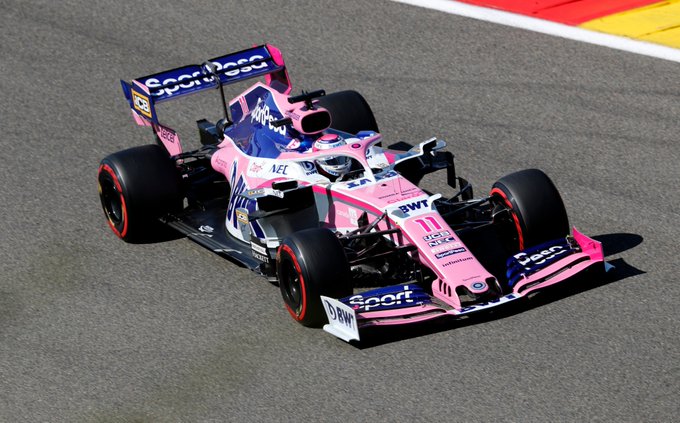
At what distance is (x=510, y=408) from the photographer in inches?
340

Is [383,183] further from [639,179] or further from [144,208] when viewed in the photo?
→ [639,179]

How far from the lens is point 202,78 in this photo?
11.9 m

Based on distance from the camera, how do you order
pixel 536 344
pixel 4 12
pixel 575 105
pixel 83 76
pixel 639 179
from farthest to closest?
pixel 4 12, pixel 83 76, pixel 575 105, pixel 639 179, pixel 536 344

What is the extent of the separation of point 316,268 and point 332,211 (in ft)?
3.45

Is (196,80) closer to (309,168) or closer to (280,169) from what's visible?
(280,169)

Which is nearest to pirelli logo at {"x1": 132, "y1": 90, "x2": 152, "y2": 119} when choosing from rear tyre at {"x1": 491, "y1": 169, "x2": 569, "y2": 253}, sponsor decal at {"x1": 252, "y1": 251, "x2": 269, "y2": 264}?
sponsor decal at {"x1": 252, "y1": 251, "x2": 269, "y2": 264}

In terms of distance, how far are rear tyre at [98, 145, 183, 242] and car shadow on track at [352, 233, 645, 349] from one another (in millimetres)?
2440

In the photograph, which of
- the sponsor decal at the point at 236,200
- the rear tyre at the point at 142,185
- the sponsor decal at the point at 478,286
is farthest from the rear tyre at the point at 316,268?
the rear tyre at the point at 142,185

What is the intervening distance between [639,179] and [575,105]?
1752 mm

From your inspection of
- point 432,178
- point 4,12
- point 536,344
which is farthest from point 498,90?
point 4,12

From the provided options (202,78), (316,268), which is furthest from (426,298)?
(202,78)

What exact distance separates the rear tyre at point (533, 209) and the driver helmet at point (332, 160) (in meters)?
1.25

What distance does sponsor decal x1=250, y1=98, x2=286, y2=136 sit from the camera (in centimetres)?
1092

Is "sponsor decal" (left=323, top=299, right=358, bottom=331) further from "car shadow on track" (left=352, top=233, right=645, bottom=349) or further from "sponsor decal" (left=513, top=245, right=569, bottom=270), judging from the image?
"sponsor decal" (left=513, top=245, right=569, bottom=270)
